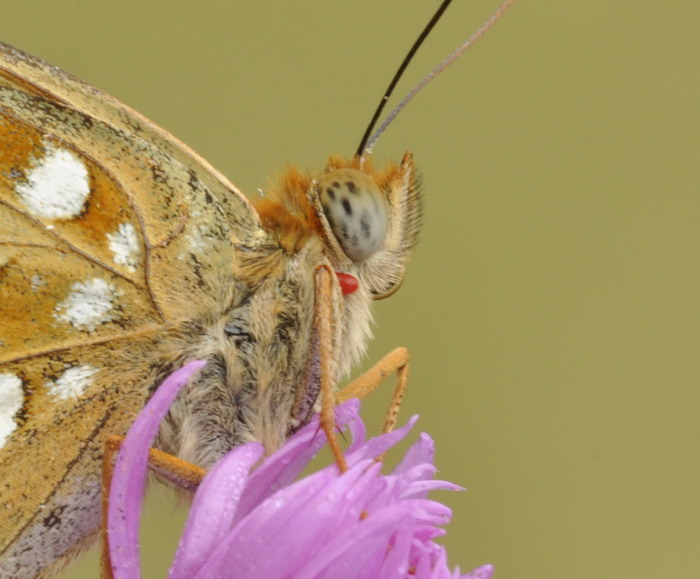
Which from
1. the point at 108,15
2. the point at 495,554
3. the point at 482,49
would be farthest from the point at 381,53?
the point at 495,554

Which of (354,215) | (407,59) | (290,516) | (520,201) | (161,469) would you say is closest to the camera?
(290,516)

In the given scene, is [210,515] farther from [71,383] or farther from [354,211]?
[354,211]

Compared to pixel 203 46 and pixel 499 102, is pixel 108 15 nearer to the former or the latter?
pixel 203 46

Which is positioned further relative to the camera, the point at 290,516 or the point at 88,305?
the point at 88,305

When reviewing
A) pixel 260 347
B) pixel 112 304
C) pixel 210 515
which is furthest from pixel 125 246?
pixel 210 515

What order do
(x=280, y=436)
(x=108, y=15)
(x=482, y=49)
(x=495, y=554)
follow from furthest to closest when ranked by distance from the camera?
(x=482, y=49) → (x=108, y=15) → (x=495, y=554) → (x=280, y=436)

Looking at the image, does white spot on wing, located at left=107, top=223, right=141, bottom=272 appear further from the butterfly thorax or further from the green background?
the green background

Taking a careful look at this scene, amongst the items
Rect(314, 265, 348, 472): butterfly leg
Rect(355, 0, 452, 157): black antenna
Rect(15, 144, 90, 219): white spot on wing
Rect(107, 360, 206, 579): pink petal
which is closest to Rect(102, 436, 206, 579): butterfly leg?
Rect(107, 360, 206, 579): pink petal
